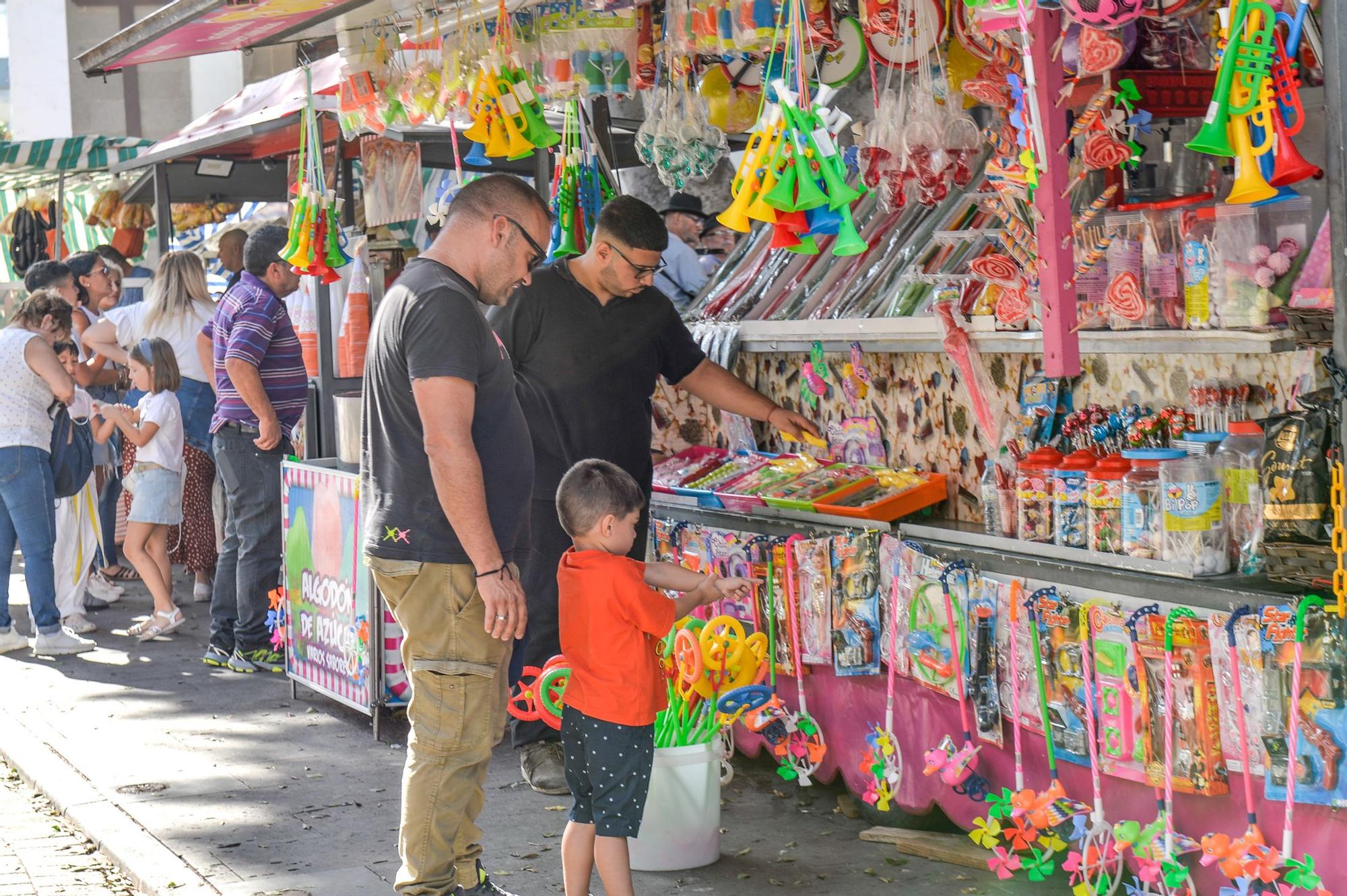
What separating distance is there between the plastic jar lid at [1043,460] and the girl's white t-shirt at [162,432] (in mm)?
5204

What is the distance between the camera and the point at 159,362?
25.7ft

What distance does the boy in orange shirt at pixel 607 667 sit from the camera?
353cm

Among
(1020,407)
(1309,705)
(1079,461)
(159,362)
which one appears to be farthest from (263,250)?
(1309,705)

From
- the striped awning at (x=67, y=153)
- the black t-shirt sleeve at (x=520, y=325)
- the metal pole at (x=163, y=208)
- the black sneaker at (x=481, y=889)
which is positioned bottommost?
the black sneaker at (x=481, y=889)

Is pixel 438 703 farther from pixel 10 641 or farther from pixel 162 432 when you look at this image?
pixel 10 641

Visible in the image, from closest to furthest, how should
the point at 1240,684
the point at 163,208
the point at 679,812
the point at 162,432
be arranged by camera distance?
the point at 1240,684 < the point at 679,812 < the point at 162,432 < the point at 163,208

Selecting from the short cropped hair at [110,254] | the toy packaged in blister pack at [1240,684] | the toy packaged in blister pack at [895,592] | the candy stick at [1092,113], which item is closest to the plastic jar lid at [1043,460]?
the toy packaged in blister pack at [895,592]

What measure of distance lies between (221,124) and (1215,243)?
6691 mm

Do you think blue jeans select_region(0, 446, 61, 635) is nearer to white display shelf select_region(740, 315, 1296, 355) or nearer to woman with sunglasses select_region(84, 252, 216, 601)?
woman with sunglasses select_region(84, 252, 216, 601)

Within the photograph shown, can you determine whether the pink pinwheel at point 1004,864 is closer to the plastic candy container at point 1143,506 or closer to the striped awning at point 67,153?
the plastic candy container at point 1143,506

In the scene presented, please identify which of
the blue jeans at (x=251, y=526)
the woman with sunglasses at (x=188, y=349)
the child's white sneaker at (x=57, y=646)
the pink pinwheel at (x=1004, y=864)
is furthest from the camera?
the woman with sunglasses at (x=188, y=349)

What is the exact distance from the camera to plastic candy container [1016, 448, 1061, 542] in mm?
3879

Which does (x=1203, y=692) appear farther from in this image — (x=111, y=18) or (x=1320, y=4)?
(x=111, y=18)

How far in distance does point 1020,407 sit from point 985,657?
0.81 meters
